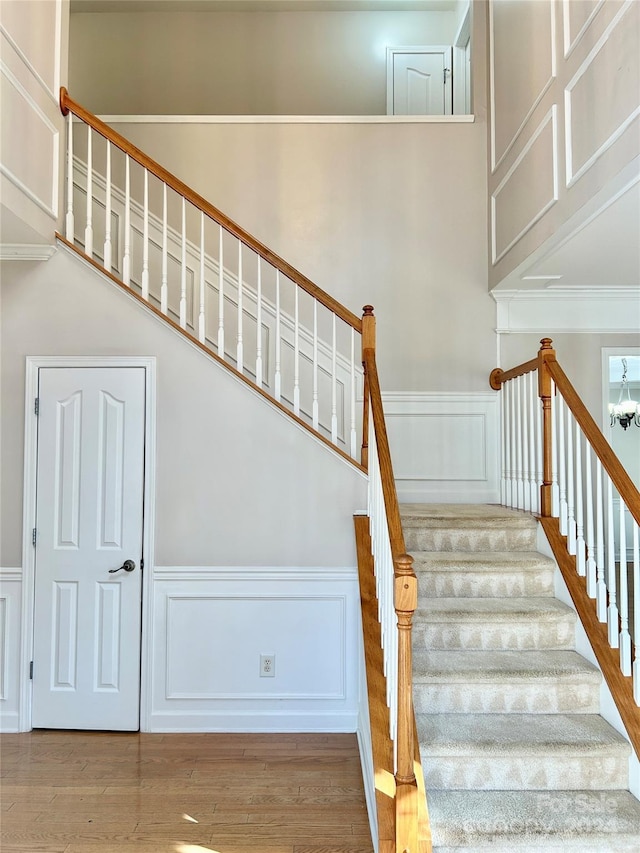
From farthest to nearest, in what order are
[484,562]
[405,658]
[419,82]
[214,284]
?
[419,82] → [214,284] → [484,562] → [405,658]

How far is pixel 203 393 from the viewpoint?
327cm

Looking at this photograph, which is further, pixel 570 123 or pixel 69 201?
pixel 69 201

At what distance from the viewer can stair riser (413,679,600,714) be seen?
2.47 meters

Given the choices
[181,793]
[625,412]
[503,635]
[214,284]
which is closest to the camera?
[181,793]

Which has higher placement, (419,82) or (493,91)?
(419,82)

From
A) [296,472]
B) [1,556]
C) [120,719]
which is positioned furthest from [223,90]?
[120,719]

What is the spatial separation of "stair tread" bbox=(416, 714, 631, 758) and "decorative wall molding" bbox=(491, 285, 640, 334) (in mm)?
2753

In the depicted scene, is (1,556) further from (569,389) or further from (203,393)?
(569,389)

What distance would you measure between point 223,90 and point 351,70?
46.2 inches

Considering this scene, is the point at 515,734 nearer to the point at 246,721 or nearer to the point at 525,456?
the point at 246,721

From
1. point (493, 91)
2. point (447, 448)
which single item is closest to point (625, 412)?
point (447, 448)

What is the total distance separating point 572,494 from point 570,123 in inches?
73.2

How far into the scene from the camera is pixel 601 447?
8.41 ft

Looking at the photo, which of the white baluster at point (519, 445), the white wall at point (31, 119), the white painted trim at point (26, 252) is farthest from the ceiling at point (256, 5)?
the white baluster at point (519, 445)
